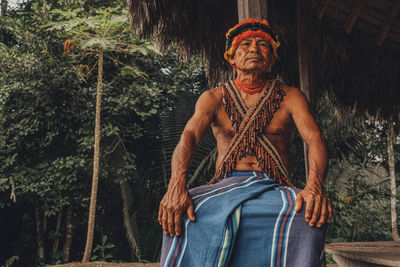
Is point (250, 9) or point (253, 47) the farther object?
point (250, 9)

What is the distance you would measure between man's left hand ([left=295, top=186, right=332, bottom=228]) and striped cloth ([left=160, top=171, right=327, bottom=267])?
0.07 ft

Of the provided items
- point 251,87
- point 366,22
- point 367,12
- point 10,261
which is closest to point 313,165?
point 251,87

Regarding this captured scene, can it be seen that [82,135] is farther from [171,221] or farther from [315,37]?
[171,221]

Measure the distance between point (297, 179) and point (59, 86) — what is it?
175 inches

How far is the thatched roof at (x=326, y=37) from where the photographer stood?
9.93 ft

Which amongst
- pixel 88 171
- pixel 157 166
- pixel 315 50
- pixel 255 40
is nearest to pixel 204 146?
pixel 157 166

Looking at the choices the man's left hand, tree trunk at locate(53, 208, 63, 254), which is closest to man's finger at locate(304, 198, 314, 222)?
the man's left hand

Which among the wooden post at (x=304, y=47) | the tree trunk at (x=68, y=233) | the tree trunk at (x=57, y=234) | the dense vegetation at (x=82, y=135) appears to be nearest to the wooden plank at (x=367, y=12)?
the wooden post at (x=304, y=47)

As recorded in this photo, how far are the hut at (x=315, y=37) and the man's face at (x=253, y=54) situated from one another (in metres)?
1.16

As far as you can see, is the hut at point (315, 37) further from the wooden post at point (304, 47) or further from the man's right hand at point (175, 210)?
the man's right hand at point (175, 210)

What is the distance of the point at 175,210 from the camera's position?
1.29 metres

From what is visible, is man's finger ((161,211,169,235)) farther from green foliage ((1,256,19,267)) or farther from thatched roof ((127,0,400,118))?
green foliage ((1,256,19,267))

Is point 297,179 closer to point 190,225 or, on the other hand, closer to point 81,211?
point 81,211

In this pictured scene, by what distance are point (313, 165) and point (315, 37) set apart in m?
2.52
